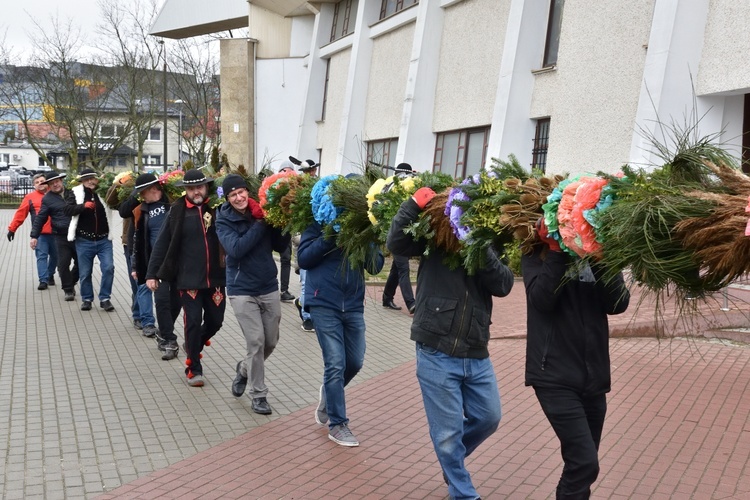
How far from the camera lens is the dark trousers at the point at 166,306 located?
8758 millimetres

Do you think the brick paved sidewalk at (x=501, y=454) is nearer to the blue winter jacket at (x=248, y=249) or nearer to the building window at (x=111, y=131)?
the blue winter jacket at (x=248, y=249)

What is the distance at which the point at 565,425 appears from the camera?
414 cm

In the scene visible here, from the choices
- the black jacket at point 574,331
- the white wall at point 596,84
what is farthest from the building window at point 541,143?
the black jacket at point 574,331

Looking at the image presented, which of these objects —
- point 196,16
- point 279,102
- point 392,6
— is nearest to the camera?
point 392,6

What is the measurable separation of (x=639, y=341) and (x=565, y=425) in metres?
6.07

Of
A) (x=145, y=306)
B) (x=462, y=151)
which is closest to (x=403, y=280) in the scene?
(x=145, y=306)

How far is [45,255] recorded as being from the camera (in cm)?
1435

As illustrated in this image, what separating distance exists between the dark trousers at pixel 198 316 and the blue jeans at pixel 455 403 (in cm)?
333

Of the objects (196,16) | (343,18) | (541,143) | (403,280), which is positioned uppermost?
(196,16)

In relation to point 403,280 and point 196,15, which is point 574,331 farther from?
point 196,15

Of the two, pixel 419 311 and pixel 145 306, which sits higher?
pixel 419 311

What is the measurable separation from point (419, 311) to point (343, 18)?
971 inches

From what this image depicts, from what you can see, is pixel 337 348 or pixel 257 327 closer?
pixel 337 348

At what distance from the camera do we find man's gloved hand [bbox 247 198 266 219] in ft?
22.1
